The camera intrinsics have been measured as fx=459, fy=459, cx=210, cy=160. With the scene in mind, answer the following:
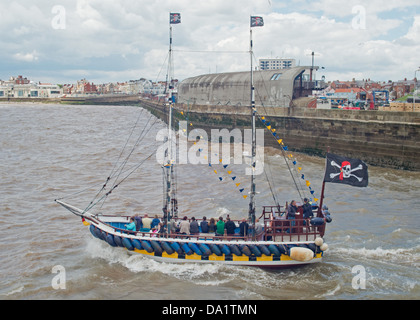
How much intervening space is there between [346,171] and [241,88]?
114 ft

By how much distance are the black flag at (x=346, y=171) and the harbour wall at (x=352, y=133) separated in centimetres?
1119

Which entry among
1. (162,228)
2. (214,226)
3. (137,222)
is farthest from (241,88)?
(162,228)

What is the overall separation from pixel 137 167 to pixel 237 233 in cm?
1687

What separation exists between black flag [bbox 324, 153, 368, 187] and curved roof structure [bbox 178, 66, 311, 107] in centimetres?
1843

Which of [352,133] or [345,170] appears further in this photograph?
[352,133]

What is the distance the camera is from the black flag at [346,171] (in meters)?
15.2

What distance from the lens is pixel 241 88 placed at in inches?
1935

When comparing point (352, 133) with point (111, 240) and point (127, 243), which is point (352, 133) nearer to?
point (127, 243)

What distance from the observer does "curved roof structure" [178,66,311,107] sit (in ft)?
138

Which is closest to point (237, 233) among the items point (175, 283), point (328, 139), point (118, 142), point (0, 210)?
point (175, 283)

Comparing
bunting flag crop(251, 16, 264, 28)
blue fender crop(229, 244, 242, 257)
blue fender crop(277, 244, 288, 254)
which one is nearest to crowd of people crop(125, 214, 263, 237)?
blue fender crop(229, 244, 242, 257)

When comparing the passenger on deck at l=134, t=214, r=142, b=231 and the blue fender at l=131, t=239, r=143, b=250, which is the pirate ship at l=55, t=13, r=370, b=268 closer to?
the blue fender at l=131, t=239, r=143, b=250
